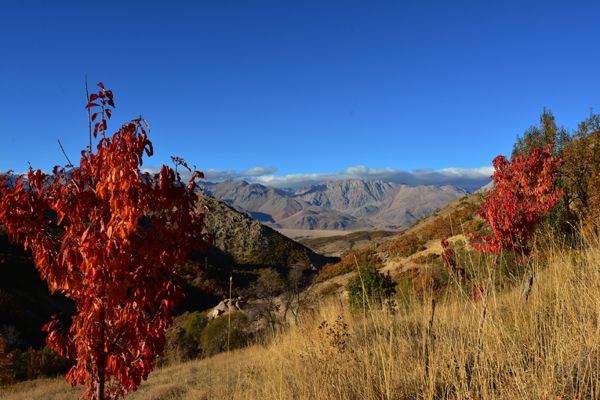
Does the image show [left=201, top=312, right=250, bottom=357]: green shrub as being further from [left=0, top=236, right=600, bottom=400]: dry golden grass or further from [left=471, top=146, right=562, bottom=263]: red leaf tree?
[left=0, top=236, right=600, bottom=400]: dry golden grass

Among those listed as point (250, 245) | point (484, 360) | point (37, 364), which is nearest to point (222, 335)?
point (37, 364)

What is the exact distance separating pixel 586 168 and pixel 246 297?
69.2 feet

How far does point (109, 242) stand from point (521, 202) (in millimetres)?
8626

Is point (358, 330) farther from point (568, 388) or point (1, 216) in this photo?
point (1, 216)

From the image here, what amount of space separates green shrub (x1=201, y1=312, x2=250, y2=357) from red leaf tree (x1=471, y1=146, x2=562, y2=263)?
14675 millimetres

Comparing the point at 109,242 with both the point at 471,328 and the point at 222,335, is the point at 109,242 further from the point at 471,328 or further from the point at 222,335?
the point at 222,335

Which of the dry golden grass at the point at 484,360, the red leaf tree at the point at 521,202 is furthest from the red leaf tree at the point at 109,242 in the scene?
the red leaf tree at the point at 521,202

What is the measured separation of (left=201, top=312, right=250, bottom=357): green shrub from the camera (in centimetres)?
2108

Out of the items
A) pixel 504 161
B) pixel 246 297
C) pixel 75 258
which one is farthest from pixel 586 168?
pixel 246 297

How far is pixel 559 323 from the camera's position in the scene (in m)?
4.07

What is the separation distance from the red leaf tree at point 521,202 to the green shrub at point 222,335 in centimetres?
1468

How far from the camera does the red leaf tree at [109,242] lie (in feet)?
12.7

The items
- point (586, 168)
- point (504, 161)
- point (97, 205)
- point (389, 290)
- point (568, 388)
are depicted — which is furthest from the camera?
point (389, 290)

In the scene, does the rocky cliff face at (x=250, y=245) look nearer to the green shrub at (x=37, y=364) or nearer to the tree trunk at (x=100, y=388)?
the green shrub at (x=37, y=364)
